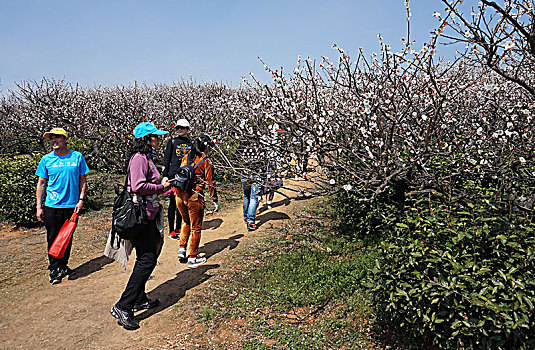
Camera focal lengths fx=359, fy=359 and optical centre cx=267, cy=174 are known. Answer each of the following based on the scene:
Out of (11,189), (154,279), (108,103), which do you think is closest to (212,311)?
(154,279)

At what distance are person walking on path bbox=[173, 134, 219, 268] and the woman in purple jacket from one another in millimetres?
975

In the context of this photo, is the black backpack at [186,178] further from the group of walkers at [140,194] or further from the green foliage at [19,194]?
the green foliage at [19,194]

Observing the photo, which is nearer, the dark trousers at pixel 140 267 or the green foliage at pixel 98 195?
the dark trousers at pixel 140 267

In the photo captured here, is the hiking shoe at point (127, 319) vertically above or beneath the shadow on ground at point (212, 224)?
beneath

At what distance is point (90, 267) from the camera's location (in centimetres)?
597

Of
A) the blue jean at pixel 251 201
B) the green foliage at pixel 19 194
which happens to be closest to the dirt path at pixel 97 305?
the blue jean at pixel 251 201

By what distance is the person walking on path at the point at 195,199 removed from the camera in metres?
Answer: 5.30

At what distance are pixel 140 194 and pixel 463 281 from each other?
3.26 metres

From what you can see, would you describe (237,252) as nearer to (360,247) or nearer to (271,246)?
(271,246)

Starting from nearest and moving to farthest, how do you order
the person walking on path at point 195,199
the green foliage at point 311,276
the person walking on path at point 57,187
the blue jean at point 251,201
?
1. the green foliage at point 311,276
2. the person walking on path at point 57,187
3. the person walking on path at point 195,199
4. the blue jean at point 251,201

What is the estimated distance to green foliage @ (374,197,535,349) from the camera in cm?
254

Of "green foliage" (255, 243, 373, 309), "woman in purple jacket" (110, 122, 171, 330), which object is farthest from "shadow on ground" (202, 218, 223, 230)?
"woman in purple jacket" (110, 122, 171, 330)

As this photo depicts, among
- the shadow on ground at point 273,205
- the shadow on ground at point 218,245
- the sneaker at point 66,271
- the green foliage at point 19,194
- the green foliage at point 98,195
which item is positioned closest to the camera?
the sneaker at point 66,271

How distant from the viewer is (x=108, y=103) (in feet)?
53.3
